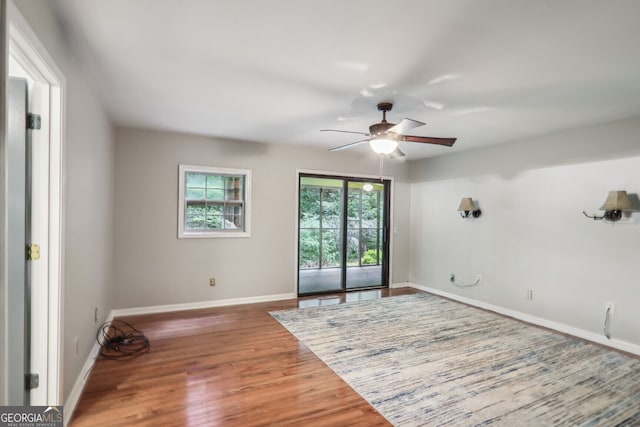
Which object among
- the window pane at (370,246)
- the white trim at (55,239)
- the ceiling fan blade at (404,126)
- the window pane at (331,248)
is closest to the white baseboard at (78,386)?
the white trim at (55,239)

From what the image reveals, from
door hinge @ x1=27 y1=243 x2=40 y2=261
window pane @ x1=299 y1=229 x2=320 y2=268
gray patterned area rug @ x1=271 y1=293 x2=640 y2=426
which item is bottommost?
gray patterned area rug @ x1=271 y1=293 x2=640 y2=426

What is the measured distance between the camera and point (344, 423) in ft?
6.84

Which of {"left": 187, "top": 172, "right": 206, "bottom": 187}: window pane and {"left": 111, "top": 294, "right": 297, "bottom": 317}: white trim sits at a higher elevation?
{"left": 187, "top": 172, "right": 206, "bottom": 187}: window pane

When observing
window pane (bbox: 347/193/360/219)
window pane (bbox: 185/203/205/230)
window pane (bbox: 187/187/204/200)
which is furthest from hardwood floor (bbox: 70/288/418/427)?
window pane (bbox: 347/193/360/219)

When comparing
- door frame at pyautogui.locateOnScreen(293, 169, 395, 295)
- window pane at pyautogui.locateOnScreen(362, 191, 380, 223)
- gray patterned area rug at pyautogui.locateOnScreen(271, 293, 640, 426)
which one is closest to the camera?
gray patterned area rug at pyautogui.locateOnScreen(271, 293, 640, 426)

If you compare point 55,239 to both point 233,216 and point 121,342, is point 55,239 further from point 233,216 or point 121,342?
point 233,216

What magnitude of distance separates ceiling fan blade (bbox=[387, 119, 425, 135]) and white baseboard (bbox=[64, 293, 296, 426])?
10.1 feet

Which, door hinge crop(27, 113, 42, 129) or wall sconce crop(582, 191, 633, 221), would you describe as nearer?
door hinge crop(27, 113, 42, 129)

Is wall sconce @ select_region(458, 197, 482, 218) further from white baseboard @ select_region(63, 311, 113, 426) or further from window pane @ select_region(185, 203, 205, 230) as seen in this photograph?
white baseboard @ select_region(63, 311, 113, 426)

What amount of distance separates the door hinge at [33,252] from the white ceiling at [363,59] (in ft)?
4.27

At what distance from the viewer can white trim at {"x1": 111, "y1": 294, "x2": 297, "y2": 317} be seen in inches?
165

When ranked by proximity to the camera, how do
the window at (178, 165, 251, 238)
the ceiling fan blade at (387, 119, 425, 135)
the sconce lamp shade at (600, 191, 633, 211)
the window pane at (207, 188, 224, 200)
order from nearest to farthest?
the ceiling fan blade at (387, 119, 425, 135) → the sconce lamp shade at (600, 191, 633, 211) → the window at (178, 165, 251, 238) → the window pane at (207, 188, 224, 200)

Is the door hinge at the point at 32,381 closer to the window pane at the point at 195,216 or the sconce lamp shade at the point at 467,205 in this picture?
the window pane at the point at 195,216

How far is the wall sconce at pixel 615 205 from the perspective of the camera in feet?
10.7
